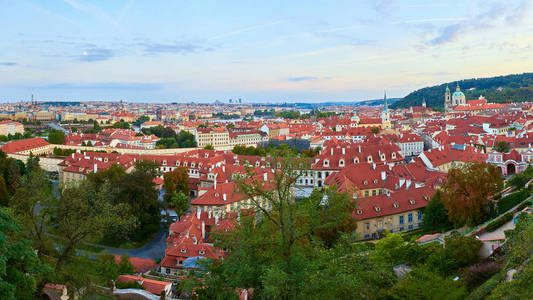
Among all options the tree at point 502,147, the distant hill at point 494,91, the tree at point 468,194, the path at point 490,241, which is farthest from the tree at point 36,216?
the distant hill at point 494,91

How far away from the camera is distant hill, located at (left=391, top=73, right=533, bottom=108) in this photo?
145 meters

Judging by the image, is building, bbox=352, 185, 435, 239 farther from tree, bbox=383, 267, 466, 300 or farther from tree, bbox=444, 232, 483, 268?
tree, bbox=383, 267, 466, 300

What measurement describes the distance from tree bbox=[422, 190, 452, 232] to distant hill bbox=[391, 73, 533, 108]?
132762mm

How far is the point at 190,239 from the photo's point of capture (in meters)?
25.4

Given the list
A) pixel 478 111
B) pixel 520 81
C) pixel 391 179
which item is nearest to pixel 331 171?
pixel 391 179

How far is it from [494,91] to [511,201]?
15772 cm

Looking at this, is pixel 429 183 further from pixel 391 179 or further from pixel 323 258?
pixel 323 258

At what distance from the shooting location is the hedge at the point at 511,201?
23641 mm

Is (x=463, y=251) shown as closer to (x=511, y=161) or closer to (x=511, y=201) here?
(x=511, y=201)

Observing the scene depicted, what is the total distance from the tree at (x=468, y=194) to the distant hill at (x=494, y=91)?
441ft

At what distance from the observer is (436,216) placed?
26656mm

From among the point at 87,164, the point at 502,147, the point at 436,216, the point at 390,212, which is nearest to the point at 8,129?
the point at 87,164

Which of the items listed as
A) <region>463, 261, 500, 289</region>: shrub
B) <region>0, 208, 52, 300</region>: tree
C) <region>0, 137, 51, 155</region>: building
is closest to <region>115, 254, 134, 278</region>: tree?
<region>0, 208, 52, 300</region>: tree

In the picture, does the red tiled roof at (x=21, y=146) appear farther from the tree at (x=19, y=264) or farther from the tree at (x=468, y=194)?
the tree at (x=468, y=194)
